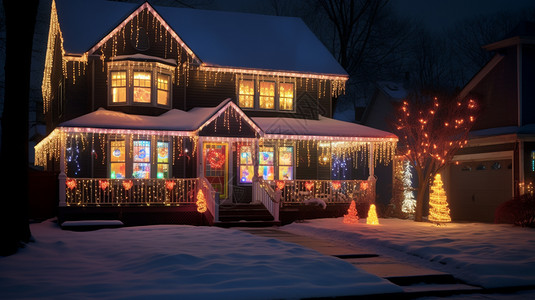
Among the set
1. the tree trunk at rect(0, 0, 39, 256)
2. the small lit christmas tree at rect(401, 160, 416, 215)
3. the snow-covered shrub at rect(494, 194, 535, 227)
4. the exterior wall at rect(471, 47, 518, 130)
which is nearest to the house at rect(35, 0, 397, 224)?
the exterior wall at rect(471, 47, 518, 130)

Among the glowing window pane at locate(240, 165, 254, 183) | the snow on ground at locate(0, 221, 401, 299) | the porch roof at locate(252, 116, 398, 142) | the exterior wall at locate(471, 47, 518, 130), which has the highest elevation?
the exterior wall at locate(471, 47, 518, 130)

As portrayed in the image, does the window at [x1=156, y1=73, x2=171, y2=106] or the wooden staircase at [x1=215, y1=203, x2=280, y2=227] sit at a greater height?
the window at [x1=156, y1=73, x2=171, y2=106]

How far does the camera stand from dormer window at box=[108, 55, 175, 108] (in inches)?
802

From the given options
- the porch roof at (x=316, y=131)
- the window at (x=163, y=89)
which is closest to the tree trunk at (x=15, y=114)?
the window at (x=163, y=89)

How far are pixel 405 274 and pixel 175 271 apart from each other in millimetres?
4265

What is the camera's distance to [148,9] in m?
20.5

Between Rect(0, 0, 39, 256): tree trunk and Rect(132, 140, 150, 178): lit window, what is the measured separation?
882 cm

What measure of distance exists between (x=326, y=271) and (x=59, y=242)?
6.33m

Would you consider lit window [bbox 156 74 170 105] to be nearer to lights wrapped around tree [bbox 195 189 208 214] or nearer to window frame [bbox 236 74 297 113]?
window frame [bbox 236 74 297 113]

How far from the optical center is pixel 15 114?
36.5 ft

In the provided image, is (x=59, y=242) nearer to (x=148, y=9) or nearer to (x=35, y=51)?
(x=148, y=9)

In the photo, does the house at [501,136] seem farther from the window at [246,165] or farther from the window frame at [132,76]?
the window frame at [132,76]

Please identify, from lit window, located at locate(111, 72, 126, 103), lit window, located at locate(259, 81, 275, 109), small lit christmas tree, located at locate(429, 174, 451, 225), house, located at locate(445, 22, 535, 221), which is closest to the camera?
small lit christmas tree, located at locate(429, 174, 451, 225)

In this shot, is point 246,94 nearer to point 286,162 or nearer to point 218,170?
point 286,162
